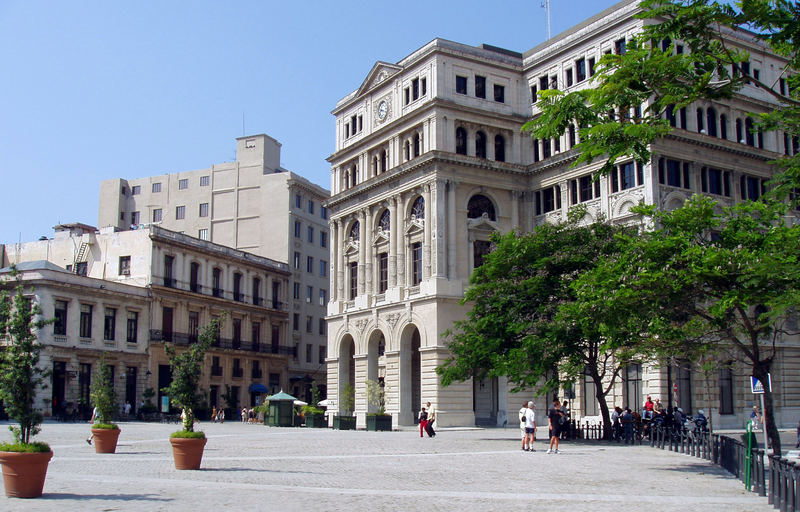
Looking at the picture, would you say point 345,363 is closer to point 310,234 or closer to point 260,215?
point 310,234

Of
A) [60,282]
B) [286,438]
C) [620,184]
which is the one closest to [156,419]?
[60,282]

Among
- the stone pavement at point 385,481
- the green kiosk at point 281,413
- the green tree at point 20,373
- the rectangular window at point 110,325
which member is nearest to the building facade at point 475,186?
the green kiosk at point 281,413

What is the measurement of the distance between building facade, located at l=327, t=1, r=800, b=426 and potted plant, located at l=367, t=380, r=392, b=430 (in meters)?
0.92

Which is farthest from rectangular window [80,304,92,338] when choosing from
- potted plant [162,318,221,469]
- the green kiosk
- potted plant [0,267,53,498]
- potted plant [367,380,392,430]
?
potted plant [0,267,53,498]

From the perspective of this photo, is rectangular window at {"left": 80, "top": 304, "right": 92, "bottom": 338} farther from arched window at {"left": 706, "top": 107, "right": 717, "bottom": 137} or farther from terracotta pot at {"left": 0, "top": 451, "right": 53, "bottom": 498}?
terracotta pot at {"left": 0, "top": 451, "right": 53, "bottom": 498}

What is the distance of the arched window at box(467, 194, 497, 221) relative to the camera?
5550cm

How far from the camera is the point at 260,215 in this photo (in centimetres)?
8088

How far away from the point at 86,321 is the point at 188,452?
135 feet

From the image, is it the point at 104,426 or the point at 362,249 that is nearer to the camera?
the point at 104,426

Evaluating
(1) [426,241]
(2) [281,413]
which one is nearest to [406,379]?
(2) [281,413]

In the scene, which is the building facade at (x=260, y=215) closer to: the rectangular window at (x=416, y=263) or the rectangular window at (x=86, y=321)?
the rectangular window at (x=86, y=321)

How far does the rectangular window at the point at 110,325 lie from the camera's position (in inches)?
2366

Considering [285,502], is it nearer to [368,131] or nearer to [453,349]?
[453,349]

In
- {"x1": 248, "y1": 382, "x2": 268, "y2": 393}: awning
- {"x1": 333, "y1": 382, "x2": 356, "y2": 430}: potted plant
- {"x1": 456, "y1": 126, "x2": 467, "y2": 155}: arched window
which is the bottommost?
{"x1": 333, "y1": 382, "x2": 356, "y2": 430}: potted plant
